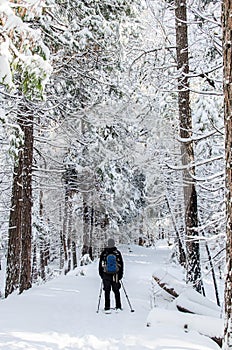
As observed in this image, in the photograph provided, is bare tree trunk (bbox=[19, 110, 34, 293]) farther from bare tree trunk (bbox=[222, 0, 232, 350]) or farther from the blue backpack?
bare tree trunk (bbox=[222, 0, 232, 350])

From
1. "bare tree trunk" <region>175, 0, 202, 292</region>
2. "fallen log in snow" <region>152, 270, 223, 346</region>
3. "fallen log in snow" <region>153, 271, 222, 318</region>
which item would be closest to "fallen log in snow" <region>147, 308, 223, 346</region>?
"fallen log in snow" <region>152, 270, 223, 346</region>

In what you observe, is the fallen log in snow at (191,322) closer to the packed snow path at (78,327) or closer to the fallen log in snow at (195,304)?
the packed snow path at (78,327)

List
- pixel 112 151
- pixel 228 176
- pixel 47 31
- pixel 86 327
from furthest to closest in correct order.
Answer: pixel 112 151
pixel 47 31
pixel 86 327
pixel 228 176

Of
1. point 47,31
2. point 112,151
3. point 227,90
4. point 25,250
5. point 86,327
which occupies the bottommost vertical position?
point 86,327

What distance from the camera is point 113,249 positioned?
956 centimetres

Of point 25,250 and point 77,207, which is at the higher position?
point 77,207

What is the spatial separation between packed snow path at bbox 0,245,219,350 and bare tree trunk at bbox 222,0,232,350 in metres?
2.35

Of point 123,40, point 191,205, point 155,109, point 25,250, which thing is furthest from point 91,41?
point 25,250

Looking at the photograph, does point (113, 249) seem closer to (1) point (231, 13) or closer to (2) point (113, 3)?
(2) point (113, 3)

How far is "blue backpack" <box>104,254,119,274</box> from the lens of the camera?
929 cm

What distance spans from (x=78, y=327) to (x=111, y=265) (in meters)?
2.44

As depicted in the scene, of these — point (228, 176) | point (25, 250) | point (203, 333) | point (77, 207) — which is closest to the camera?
point (228, 176)

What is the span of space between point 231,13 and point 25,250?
948 cm

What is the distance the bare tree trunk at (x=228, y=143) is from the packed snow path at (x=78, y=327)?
2.35 metres
